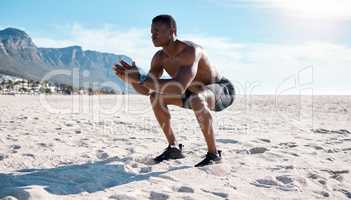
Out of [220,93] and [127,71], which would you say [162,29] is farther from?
[220,93]

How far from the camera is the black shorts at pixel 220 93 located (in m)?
3.62

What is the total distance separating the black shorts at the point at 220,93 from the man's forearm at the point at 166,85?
379 millimetres

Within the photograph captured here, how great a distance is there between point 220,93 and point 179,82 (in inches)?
36.2

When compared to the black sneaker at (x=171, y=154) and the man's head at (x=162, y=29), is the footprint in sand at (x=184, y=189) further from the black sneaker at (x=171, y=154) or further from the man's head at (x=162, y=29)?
the man's head at (x=162, y=29)

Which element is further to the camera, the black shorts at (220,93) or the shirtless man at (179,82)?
the black shorts at (220,93)

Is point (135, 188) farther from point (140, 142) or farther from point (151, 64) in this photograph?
point (140, 142)

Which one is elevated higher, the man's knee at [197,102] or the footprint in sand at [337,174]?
the man's knee at [197,102]

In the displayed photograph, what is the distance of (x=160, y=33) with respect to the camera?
346 centimetres

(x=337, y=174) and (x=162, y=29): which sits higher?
(x=162, y=29)

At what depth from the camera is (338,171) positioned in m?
3.49

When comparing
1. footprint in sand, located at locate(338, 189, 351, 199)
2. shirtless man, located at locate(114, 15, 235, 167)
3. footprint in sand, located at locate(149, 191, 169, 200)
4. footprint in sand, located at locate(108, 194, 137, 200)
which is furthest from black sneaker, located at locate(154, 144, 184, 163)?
footprint in sand, located at locate(338, 189, 351, 199)

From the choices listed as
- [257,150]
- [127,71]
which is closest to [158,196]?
[127,71]

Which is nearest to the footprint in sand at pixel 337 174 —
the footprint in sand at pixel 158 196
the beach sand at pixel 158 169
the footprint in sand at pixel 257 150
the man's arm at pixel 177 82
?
the beach sand at pixel 158 169

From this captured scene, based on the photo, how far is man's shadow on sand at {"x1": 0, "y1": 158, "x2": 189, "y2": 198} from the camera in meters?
2.60
